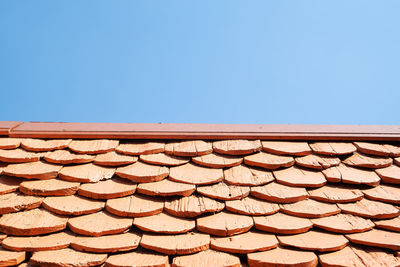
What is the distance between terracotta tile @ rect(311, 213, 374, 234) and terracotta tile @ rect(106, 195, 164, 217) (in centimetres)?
82

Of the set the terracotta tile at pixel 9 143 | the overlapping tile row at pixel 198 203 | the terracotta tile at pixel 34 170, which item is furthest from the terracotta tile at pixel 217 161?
the terracotta tile at pixel 9 143

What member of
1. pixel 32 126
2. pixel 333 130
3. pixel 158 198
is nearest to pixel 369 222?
pixel 333 130

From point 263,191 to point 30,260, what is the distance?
3.87 feet

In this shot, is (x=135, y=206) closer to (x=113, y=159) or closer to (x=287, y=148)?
(x=113, y=159)

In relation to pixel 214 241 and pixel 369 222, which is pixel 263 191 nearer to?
pixel 214 241

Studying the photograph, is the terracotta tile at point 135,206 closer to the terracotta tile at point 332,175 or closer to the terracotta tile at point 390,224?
the terracotta tile at point 332,175

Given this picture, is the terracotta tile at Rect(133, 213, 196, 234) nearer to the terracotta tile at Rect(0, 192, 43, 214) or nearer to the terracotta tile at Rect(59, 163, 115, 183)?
the terracotta tile at Rect(59, 163, 115, 183)

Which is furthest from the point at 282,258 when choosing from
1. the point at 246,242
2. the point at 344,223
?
the point at 344,223

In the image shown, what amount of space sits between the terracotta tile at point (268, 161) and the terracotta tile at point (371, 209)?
36 cm

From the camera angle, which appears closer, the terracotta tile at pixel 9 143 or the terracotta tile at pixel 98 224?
the terracotta tile at pixel 98 224

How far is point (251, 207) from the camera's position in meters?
1.48

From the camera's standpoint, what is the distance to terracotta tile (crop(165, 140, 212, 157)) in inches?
66.4

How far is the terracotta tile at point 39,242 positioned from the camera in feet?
4.30

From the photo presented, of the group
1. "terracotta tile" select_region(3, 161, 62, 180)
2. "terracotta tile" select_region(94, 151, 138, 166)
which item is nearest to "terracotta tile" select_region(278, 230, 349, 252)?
"terracotta tile" select_region(94, 151, 138, 166)
